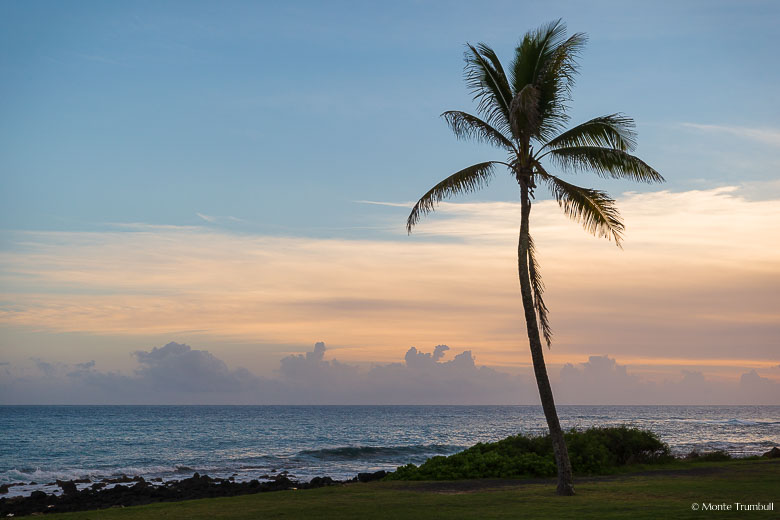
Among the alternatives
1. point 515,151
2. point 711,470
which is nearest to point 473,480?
point 711,470

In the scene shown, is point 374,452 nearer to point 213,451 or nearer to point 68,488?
point 213,451

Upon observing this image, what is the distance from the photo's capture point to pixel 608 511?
14.0m

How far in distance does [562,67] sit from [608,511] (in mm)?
11178

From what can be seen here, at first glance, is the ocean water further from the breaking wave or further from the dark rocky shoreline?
the dark rocky shoreline

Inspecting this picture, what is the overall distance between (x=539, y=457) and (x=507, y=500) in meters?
8.14

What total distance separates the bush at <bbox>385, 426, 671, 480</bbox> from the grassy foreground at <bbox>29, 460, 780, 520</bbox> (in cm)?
150

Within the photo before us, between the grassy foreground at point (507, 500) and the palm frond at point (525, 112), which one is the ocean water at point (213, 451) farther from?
the palm frond at point (525, 112)

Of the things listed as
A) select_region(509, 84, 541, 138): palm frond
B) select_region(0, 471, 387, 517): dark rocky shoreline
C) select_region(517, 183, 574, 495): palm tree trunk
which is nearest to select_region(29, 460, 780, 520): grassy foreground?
select_region(517, 183, 574, 495): palm tree trunk

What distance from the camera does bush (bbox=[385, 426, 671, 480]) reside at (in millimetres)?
23516

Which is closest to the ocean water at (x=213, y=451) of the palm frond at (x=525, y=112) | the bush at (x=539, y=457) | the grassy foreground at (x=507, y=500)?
the bush at (x=539, y=457)

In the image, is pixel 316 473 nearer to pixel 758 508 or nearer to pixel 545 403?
pixel 545 403

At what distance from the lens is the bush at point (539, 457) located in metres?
23.5

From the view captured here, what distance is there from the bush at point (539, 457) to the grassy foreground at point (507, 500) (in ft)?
4.93

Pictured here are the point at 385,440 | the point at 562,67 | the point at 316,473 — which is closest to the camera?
the point at 562,67
